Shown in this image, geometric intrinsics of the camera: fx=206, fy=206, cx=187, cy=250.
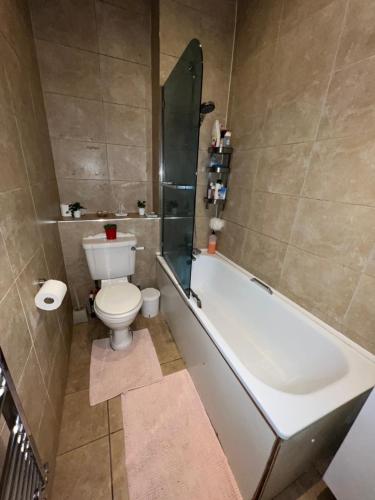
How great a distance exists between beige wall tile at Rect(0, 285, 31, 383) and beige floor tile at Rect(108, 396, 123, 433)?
2.47 ft

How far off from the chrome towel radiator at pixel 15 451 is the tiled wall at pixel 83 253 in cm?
130

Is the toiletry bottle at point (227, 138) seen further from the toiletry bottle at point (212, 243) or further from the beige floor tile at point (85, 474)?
the beige floor tile at point (85, 474)

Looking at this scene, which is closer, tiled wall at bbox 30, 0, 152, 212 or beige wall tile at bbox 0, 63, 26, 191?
beige wall tile at bbox 0, 63, 26, 191

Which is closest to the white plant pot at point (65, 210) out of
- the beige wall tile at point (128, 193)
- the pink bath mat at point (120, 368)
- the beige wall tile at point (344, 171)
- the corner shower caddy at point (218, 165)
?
the beige wall tile at point (128, 193)

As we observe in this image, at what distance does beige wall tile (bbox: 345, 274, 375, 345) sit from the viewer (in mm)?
1040

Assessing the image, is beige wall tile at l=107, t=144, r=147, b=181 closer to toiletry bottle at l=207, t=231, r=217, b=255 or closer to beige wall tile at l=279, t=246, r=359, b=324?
toiletry bottle at l=207, t=231, r=217, b=255

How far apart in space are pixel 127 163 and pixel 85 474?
2.18 m

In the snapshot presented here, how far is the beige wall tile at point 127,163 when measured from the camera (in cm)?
193

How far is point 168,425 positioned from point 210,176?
78.2 inches

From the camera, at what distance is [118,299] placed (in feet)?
5.29

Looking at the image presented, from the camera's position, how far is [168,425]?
1243 mm

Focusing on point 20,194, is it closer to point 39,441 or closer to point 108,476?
point 39,441

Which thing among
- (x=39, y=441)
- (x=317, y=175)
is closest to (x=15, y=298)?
(x=39, y=441)

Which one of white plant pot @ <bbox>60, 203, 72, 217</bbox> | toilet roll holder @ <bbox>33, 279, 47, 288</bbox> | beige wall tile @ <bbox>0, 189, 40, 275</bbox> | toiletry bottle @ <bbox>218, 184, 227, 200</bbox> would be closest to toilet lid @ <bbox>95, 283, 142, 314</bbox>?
toilet roll holder @ <bbox>33, 279, 47, 288</bbox>
